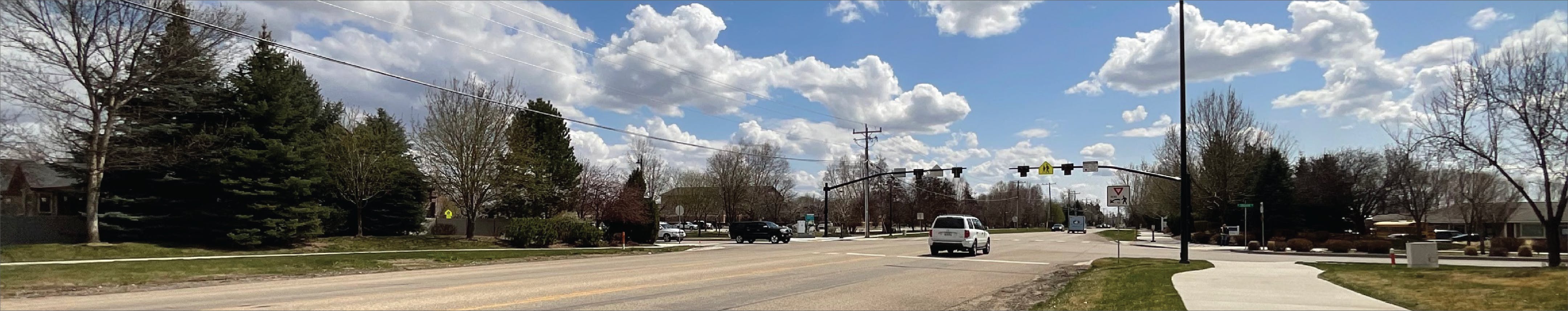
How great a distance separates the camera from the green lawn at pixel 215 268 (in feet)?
53.0

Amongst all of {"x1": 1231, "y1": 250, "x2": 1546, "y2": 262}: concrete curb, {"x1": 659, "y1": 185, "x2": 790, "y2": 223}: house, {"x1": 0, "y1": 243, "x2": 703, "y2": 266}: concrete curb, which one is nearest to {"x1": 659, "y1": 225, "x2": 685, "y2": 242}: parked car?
{"x1": 0, "y1": 243, "x2": 703, "y2": 266}: concrete curb

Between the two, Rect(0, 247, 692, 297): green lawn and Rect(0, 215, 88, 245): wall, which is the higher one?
Rect(0, 215, 88, 245): wall

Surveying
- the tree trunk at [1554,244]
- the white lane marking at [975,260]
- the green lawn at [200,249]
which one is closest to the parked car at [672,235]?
the green lawn at [200,249]

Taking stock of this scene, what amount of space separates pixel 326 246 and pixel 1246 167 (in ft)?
166

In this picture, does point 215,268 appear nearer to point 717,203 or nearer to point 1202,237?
point 1202,237

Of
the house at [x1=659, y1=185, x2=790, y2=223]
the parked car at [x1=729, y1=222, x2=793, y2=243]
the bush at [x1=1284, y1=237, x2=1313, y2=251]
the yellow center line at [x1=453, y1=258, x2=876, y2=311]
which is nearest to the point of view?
the yellow center line at [x1=453, y1=258, x2=876, y2=311]

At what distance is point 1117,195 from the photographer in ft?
75.9

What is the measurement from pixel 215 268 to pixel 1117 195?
23.9m

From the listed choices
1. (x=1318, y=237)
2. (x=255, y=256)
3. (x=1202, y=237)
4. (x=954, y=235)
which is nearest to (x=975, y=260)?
(x=954, y=235)

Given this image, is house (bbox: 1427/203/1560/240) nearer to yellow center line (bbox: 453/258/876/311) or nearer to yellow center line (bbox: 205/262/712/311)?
yellow center line (bbox: 453/258/876/311)

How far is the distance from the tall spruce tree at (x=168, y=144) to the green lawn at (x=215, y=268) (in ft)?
30.2

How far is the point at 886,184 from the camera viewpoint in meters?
90.5

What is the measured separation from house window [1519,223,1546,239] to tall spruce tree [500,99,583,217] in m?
Answer: 69.7

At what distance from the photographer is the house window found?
61812 mm
